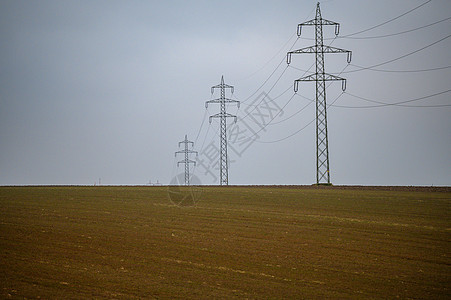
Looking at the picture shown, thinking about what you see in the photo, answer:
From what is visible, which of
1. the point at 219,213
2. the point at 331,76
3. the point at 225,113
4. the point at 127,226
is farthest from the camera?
the point at 225,113

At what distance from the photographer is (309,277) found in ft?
38.3

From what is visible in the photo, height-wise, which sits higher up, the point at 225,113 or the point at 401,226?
the point at 225,113

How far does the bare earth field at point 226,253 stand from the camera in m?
10.6

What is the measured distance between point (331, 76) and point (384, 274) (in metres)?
31.9

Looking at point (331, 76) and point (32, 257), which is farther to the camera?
point (331, 76)

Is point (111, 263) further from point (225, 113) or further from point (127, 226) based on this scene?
point (225, 113)

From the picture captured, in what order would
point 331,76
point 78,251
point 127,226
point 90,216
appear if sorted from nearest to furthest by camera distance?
point 78,251, point 127,226, point 90,216, point 331,76

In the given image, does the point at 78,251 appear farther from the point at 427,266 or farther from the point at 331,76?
the point at 331,76

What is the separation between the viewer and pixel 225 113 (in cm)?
5222

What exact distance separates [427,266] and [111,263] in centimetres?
763

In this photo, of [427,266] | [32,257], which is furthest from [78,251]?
[427,266]

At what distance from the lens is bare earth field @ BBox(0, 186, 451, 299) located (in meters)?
10.6

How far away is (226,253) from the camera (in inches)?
564

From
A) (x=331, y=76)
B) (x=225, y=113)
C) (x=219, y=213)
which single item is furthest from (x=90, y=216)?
(x=225, y=113)
